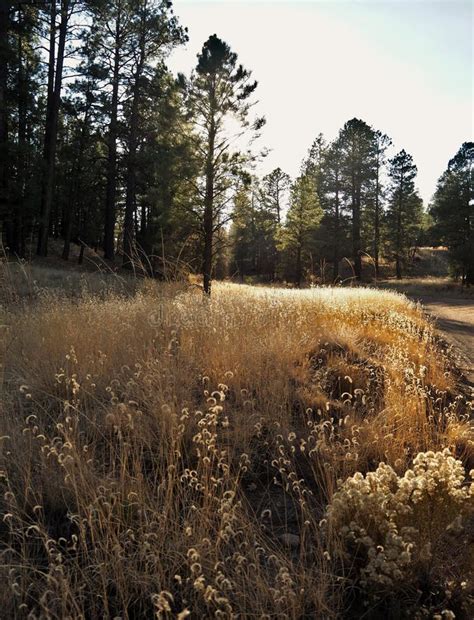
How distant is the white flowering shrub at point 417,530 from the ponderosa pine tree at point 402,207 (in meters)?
43.8

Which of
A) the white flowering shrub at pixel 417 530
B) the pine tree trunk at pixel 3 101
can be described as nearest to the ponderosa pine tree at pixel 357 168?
the pine tree trunk at pixel 3 101

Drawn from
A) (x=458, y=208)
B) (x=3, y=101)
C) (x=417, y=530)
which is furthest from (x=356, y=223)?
(x=417, y=530)

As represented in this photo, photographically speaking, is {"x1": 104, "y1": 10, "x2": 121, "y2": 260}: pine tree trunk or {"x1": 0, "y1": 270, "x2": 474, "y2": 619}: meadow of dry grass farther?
{"x1": 104, "y1": 10, "x2": 121, "y2": 260}: pine tree trunk

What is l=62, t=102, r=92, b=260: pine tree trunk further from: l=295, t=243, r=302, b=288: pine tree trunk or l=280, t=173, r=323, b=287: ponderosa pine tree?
l=295, t=243, r=302, b=288: pine tree trunk

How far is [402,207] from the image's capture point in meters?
43.3

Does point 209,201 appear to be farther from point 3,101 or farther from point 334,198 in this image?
point 334,198

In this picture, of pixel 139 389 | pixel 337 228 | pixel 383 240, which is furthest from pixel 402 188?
pixel 139 389

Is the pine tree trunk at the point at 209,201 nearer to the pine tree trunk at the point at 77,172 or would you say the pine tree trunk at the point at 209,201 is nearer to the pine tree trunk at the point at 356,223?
the pine tree trunk at the point at 77,172

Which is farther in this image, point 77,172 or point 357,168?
point 357,168

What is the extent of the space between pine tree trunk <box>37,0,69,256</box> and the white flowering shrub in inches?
828

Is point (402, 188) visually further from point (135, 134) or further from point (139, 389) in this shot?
point (139, 389)

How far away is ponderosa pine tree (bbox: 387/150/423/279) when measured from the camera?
141 feet

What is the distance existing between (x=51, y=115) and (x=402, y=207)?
113 feet

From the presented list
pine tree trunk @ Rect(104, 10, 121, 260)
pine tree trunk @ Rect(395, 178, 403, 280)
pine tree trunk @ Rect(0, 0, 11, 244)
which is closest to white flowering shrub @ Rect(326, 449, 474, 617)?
pine tree trunk @ Rect(0, 0, 11, 244)
